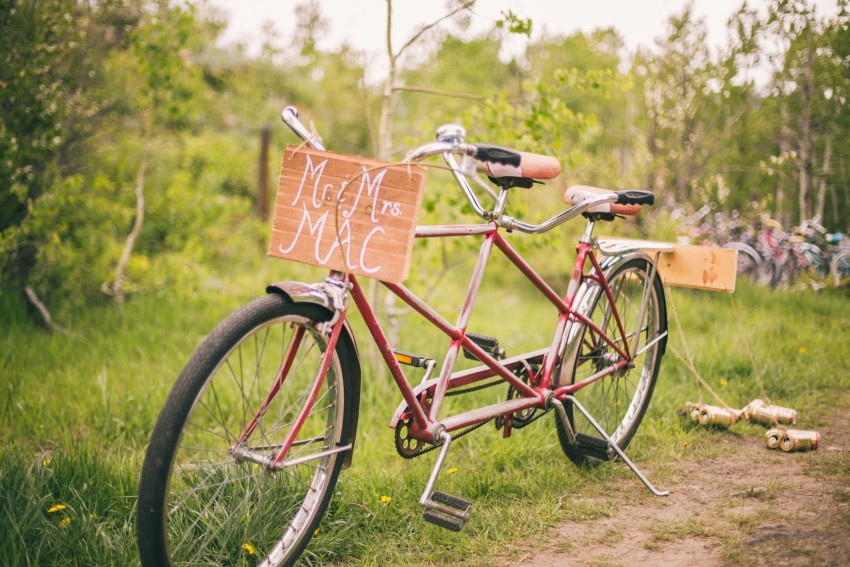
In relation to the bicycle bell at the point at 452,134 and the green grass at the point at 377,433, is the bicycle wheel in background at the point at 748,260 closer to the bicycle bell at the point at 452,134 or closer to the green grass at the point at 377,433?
the green grass at the point at 377,433

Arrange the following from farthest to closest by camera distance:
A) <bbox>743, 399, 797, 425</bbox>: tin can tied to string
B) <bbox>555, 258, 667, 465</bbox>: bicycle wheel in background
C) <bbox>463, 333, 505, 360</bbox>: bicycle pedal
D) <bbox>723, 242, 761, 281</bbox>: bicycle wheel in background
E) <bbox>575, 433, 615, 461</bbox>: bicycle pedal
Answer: <bbox>723, 242, 761, 281</bbox>: bicycle wheel in background → <bbox>743, 399, 797, 425</bbox>: tin can tied to string → <bbox>555, 258, 667, 465</bbox>: bicycle wheel in background → <bbox>575, 433, 615, 461</bbox>: bicycle pedal → <bbox>463, 333, 505, 360</bbox>: bicycle pedal

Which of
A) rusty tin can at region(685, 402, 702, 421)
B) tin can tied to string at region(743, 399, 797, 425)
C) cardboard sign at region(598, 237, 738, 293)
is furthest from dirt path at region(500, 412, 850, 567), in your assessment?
cardboard sign at region(598, 237, 738, 293)

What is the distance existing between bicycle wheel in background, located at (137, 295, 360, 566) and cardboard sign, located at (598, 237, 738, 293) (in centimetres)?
146

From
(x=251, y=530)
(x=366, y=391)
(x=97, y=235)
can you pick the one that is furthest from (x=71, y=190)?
(x=251, y=530)

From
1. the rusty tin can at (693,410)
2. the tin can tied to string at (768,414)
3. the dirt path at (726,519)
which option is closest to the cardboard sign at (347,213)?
the dirt path at (726,519)

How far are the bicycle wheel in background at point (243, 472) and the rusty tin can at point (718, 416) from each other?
1.95 m

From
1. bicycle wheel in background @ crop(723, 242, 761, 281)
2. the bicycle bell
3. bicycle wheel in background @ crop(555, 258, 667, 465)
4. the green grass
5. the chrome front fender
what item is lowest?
the green grass

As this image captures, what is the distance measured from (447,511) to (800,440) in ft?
5.84

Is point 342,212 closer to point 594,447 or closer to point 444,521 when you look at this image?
point 444,521

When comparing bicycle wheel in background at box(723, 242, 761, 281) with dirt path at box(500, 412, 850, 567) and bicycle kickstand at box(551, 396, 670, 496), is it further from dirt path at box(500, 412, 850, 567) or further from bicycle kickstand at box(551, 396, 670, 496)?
bicycle kickstand at box(551, 396, 670, 496)

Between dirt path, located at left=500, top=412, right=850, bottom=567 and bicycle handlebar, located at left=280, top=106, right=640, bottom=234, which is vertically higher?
bicycle handlebar, located at left=280, top=106, right=640, bottom=234

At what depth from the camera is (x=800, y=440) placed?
2.98 m

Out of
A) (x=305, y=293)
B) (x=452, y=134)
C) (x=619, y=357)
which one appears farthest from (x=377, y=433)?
(x=452, y=134)

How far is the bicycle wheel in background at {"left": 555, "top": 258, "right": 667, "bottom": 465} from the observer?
291 cm
